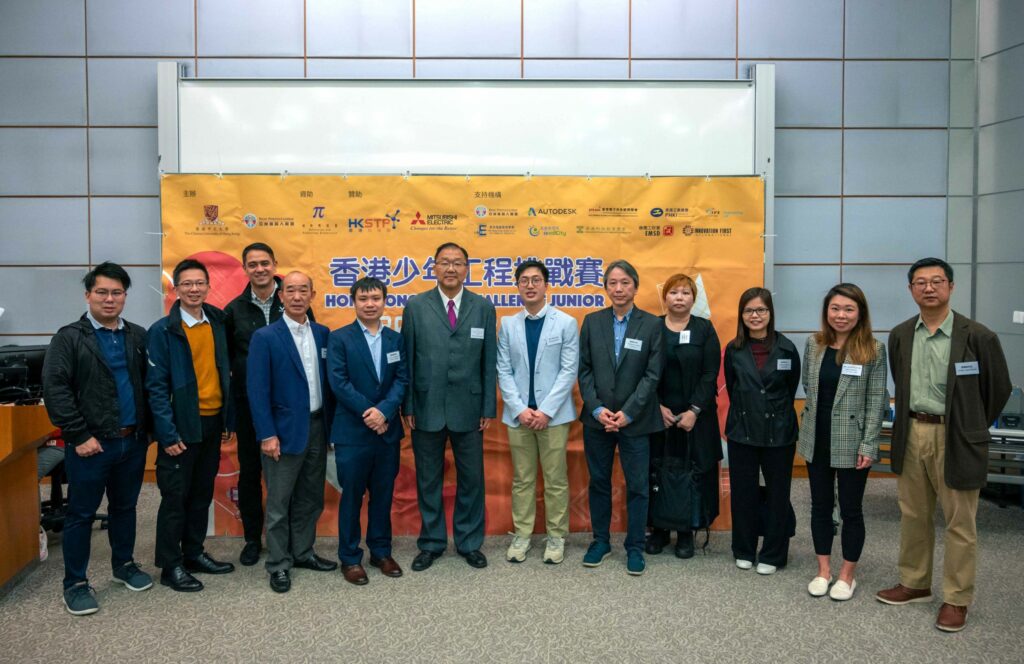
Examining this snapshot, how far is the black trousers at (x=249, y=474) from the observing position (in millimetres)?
3555

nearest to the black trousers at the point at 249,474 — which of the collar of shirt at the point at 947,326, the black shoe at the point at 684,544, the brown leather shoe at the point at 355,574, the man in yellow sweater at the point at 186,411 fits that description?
the man in yellow sweater at the point at 186,411

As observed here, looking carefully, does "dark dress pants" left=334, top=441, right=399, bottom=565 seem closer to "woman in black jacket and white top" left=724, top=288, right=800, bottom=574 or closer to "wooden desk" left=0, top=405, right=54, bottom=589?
"wooden desk" left=0, top=405, right=54, bottom=589

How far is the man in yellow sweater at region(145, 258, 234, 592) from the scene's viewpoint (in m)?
3.16

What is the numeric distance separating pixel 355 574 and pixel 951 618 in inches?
109

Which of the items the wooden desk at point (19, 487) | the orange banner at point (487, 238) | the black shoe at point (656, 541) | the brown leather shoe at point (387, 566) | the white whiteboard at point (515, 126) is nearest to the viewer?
the wooden desk at point (19, 487)

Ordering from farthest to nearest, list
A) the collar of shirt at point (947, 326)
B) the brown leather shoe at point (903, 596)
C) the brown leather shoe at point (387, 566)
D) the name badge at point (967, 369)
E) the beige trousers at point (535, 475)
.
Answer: the beige trousers at point (535, 475)
the brown leather shoe at point (387, 566)
the brown leather shoe at point (903, 596)
the collar of shirt at point (947, 326)
the name badge at point (967, 369)

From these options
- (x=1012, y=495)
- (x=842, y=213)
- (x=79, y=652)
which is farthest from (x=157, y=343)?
(x=1012, y=495)

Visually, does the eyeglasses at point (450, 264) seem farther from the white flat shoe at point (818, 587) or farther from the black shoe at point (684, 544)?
the white flat shoe at point (818, 587)

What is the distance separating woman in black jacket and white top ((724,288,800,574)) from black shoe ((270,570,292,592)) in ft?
7.72

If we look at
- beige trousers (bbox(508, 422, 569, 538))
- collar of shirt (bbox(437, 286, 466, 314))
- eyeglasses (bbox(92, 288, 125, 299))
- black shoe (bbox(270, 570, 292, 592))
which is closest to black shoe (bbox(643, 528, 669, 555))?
beige trousers (bbox(508, 422, 569, 538))

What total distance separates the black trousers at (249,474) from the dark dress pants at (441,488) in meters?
0.90

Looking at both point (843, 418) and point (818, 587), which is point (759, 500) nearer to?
point (818, 587)

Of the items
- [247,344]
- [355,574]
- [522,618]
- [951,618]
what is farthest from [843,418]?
[247,344]

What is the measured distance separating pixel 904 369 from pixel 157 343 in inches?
138
